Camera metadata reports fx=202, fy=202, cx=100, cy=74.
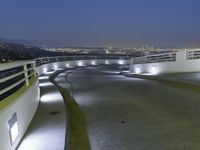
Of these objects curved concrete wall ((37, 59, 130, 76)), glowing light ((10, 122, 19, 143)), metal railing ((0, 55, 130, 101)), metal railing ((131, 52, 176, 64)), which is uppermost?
metal railing ((0, 55, 130, 101))

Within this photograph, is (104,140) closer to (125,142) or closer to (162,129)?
(125,142)

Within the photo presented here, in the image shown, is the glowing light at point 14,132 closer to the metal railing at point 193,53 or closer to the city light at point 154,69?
the metal railing at point 193,53

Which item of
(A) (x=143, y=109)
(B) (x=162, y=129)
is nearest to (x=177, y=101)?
(A) (x=143, y=109)

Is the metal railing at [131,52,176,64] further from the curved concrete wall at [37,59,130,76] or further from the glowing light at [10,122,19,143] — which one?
the glowing light at [10,122,19,143]

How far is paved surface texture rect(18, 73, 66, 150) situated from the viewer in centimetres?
372

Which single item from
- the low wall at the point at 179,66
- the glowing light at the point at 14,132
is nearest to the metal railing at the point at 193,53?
the low wall at the point at 179,66

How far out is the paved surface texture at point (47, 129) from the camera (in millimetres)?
3723

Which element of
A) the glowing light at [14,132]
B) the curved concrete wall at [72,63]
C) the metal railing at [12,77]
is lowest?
the curved concrete wall at [72,63]

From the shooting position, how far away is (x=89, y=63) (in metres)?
33.6

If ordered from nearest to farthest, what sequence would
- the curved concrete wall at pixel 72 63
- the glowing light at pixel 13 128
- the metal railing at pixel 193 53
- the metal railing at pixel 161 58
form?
the glowing light at pixel 13 128
the metal railing at pixel 193 53
the metal railing at pixel 161 58
the curved concrete wall at pixel 72 63

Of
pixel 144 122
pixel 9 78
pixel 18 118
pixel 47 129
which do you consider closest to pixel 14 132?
pixel 18 118

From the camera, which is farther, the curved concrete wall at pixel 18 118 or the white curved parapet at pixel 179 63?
the white curved parapet at pixel 179 63

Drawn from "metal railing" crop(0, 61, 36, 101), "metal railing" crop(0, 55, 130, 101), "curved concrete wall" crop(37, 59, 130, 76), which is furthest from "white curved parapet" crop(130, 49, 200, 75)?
"metal railing" crop(0, 61, 36, 101)

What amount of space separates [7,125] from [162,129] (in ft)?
10.9
